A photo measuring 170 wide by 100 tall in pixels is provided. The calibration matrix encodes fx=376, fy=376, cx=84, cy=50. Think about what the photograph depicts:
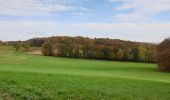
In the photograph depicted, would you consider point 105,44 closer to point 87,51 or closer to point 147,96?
point 87,51

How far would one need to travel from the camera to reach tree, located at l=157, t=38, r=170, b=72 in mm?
38656

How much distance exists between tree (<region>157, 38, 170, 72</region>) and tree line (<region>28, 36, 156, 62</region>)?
8.73 metres

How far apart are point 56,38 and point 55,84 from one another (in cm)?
3862

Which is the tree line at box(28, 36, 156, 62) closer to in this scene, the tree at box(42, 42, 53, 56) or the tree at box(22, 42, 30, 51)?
the tree at box(42, 42, 53, 56)

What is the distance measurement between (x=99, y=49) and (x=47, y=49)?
7990 mm

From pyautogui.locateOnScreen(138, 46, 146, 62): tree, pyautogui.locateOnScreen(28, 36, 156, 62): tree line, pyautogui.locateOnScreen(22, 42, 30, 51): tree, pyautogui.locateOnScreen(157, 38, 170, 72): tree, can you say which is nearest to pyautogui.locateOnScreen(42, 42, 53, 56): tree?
pyautogui.locateOnScreen(28, 36, 156, 62): tree line

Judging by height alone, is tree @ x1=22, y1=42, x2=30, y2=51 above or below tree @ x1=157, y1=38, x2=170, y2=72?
above

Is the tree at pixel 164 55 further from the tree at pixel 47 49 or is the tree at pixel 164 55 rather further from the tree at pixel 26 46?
the tree at pixel 26 46

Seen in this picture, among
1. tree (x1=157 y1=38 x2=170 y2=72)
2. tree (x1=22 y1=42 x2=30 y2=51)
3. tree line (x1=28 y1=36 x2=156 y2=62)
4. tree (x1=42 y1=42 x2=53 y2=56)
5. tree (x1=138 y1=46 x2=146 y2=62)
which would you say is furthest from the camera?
tree (x1=22 y1=42 x2=30 y2=51)

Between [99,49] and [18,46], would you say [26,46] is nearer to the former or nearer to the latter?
[18,46]

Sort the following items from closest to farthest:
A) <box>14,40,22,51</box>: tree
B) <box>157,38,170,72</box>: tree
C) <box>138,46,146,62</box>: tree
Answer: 1. <box>157,38,170,72</box>: tree
2. <box>138,46,146,62</box>: tree
3. <box>14,40,22,51</box>: tree

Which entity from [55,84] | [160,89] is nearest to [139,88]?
[160,89]

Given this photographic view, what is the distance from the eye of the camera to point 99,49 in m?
52.1

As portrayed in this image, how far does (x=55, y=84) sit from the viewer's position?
1691cm
